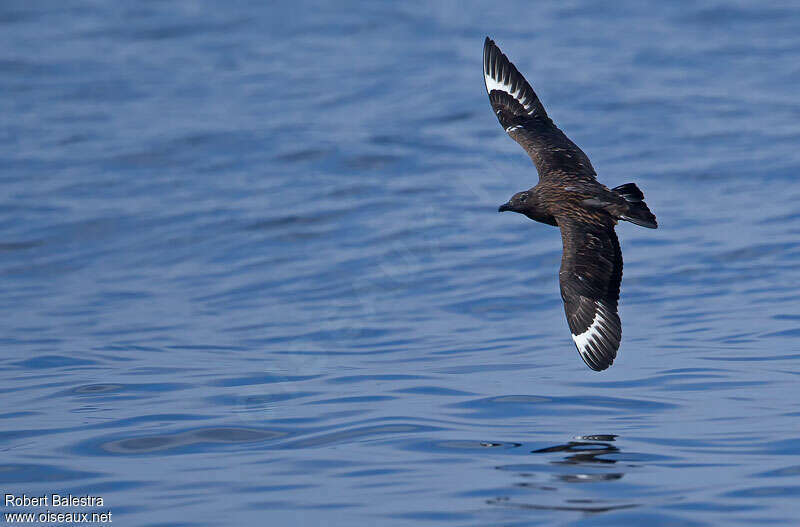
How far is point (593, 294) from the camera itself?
8258mm

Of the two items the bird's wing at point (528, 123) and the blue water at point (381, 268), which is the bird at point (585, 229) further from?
the blue water at point (381, 268)

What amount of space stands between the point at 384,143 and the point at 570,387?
9210 millimetres

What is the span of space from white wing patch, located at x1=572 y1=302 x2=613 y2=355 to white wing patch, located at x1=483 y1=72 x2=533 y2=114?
8.62 ft

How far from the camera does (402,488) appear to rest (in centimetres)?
668

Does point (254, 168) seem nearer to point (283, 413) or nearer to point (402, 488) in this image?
point (283, 413)

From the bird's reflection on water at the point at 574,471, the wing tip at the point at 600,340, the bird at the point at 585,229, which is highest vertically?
the bird at the point at 585,229

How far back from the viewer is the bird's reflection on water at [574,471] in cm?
621

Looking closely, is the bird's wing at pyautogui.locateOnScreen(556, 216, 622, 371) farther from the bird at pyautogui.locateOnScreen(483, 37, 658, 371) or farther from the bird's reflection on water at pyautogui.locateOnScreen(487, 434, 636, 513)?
the bird's reflection on water at pyautogui.locateOnScreen(487, 434, 636, 513)

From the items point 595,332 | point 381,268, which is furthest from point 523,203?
point 381,268

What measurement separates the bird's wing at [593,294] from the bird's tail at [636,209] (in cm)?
23

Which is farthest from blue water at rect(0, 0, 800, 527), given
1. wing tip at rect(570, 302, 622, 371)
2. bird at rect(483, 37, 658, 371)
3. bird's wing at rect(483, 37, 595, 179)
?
bird's wing at rect(483, 37, 595, 179)

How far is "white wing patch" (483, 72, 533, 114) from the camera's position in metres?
10.4

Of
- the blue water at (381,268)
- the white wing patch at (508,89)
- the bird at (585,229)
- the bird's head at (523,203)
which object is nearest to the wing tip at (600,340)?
the bird at (585,229)

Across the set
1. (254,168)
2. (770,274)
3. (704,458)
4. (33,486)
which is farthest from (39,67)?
(704,458)
